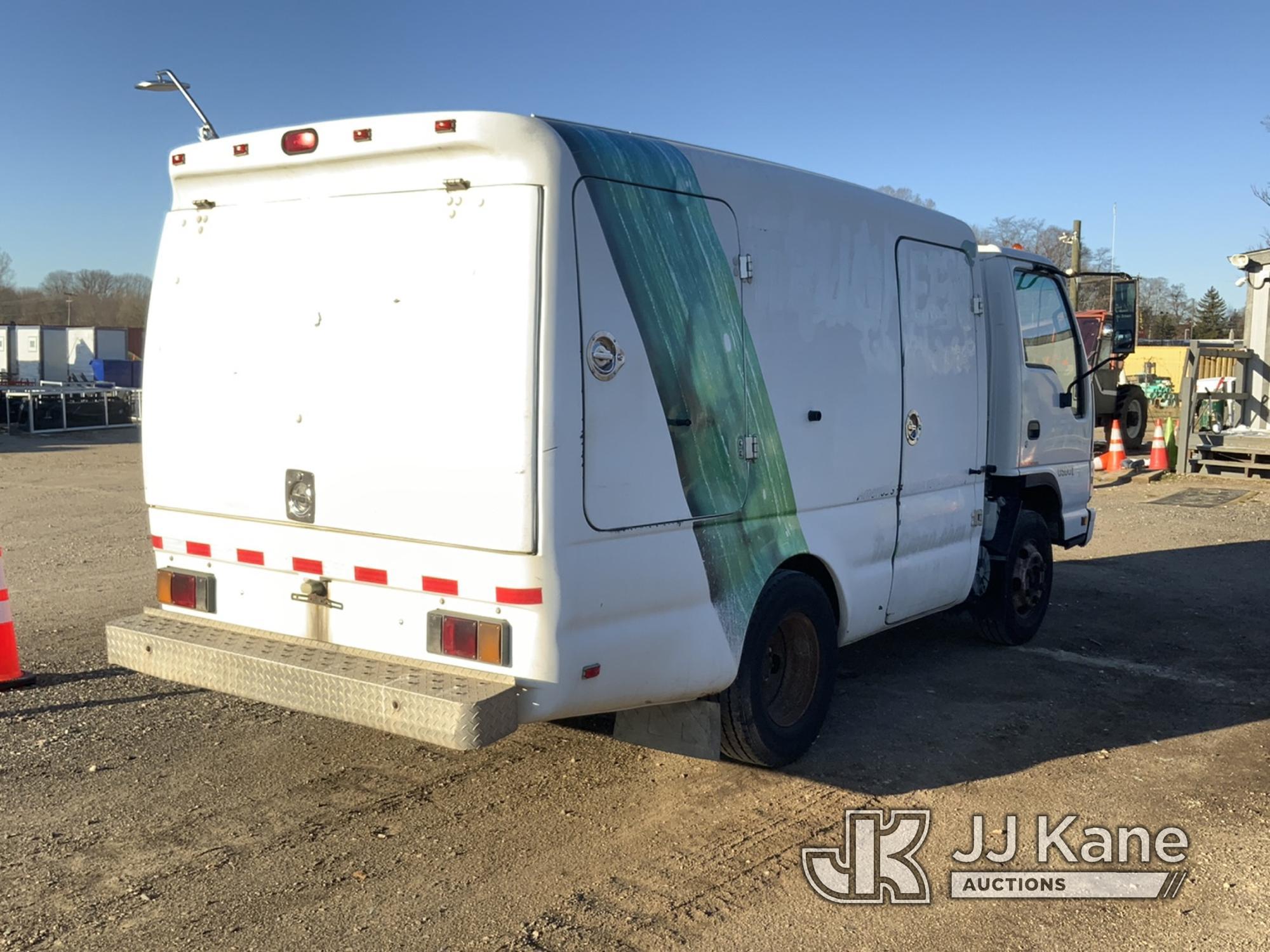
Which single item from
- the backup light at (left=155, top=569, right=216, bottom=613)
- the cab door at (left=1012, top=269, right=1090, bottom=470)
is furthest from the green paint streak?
the cab door at (left=1012, top=269, right=1090, bottom=470)

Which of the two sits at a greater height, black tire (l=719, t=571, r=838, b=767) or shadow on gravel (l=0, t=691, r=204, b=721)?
black tire (l=719, t=571, r=838, b=767)

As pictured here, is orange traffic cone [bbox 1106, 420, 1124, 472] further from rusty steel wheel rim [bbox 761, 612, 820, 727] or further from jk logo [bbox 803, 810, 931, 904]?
jk logo [bbox 803, 810, 931, 904]

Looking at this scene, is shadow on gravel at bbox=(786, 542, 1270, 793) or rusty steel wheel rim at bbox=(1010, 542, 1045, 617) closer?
shadow on gravel at bbox=(786, 542, 1270, 793)

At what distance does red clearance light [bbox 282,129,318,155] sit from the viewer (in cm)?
417

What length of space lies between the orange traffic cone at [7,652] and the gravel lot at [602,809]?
0.09 m

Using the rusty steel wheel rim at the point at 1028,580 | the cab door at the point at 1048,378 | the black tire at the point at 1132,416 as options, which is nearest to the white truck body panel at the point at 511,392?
the cab door at the point at 1048,378

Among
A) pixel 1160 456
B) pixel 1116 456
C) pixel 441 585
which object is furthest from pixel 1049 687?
pixel 1116 456

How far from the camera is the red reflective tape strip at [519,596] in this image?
3.73 metres

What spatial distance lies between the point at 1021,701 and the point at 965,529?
1.03 m

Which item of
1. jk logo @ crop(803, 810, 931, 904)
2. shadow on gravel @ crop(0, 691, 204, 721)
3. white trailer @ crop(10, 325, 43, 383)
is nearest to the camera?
jk logo @ crop(803, 810, 931, 904)

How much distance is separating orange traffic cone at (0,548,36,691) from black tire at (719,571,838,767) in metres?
3.90

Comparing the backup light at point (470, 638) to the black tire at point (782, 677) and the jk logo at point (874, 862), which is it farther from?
the jk logo at point (874, 862)

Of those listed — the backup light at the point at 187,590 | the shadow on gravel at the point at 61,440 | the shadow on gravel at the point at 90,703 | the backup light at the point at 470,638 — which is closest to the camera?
the backup light at the point at 470,638

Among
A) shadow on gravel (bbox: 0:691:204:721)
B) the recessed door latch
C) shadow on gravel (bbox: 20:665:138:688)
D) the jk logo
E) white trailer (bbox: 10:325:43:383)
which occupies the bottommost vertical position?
the jk logo
